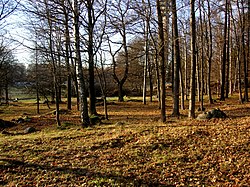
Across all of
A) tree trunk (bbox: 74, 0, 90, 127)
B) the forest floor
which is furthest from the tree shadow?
tree trunk (bbox: 74, 0, 90, 127)

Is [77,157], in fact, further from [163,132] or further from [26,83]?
[26,83]

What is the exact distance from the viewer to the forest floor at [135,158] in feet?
17.9

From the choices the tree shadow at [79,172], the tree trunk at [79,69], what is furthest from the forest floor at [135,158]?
the tree trunk at [79,69]

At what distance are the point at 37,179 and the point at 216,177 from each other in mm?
4078

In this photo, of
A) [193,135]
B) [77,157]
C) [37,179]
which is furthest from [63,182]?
[193,135]

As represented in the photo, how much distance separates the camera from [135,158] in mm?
6484

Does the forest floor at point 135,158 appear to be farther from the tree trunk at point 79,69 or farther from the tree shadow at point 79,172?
the tree trunk at point 79,69

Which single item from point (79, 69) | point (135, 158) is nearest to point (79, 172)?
point (135, 158)

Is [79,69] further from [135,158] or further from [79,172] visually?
[79,172]

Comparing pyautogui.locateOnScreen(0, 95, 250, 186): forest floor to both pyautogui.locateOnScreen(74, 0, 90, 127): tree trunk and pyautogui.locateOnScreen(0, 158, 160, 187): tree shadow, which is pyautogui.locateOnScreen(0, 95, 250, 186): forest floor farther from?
pyautogui.locateOnScreen(74, 0, 90, 127): tree trunk

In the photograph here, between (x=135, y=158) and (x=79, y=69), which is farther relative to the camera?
(x=79, y=69)

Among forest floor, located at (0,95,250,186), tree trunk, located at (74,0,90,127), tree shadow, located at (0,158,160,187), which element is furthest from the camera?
tree trunk, located at (74,0,90,127)

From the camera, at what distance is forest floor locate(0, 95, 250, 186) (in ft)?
17.9

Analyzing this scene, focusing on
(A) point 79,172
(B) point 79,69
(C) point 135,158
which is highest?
(B) point 79,69
